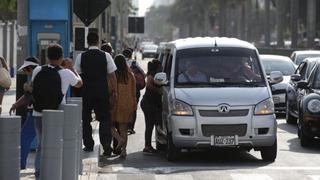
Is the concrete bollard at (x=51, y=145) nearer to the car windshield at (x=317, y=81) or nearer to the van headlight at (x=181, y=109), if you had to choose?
the van headlight at (x=181, y=109)

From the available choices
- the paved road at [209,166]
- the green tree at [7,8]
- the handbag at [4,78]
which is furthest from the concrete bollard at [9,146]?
the green tree at [7,8]

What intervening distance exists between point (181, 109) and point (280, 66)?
1219 centimetres

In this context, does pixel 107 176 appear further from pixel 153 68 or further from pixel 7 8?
pixel 7 8

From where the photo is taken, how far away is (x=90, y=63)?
12625 mm

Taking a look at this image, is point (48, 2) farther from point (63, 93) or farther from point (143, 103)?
point (63, 93)

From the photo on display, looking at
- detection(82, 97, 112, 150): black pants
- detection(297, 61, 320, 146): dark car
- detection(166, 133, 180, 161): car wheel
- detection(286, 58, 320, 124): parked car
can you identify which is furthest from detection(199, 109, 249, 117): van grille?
detection(286, 58, 320, 124): parked car

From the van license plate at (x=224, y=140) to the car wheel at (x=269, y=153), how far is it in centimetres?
65

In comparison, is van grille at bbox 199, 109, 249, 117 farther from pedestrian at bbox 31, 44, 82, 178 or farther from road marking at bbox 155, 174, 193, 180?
pedestrian at bbox 31, 44, 82, 178

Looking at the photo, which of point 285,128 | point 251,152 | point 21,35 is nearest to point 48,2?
point 21,35

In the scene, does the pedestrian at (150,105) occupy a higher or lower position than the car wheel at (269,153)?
higher

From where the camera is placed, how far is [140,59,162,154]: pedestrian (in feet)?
46.1

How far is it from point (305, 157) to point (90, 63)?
12.9ft

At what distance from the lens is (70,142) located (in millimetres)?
8984

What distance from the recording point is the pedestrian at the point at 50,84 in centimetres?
958
